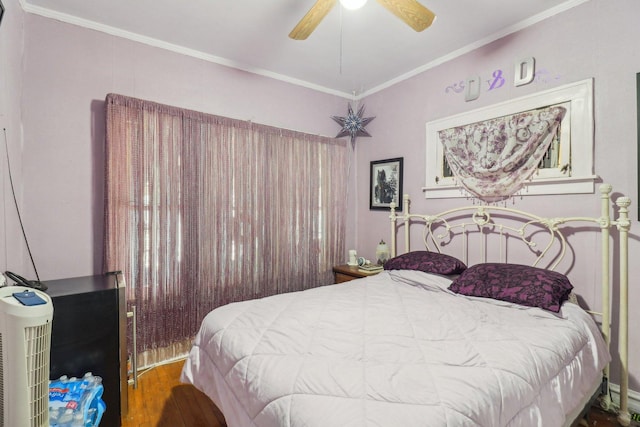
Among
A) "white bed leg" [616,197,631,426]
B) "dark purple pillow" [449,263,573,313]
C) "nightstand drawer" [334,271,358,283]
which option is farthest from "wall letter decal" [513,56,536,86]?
"nightstand drawer" [334,271,358,283]

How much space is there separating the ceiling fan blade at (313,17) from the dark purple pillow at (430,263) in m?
1.95

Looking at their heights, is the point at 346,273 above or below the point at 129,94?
below

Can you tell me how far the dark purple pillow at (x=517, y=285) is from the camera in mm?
1821

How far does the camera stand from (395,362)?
1233mm

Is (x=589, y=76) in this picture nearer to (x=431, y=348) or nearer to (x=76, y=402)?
(x=431, y=348)

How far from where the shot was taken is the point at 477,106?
2.63 metres

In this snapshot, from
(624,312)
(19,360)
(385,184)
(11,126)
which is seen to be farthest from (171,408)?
(624,312)

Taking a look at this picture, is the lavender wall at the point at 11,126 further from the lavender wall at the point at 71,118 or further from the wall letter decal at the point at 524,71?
the wall letter decal at the point at 524,71

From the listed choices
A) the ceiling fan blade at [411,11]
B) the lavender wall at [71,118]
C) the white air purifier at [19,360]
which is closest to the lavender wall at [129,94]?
the lavender wall at [71,118]

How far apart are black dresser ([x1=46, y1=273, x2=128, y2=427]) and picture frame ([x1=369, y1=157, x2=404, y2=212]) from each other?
2587 millimetres

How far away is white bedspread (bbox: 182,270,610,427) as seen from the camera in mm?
1001

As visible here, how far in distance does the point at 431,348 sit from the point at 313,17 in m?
1.88

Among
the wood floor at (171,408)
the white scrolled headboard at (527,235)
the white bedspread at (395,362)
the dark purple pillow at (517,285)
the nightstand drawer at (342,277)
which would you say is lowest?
the wood floor at (171,408)

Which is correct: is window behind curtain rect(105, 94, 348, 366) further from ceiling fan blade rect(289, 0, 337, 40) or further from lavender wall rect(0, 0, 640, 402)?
ceiling fan blade rect(289, 0, 337, 40)
